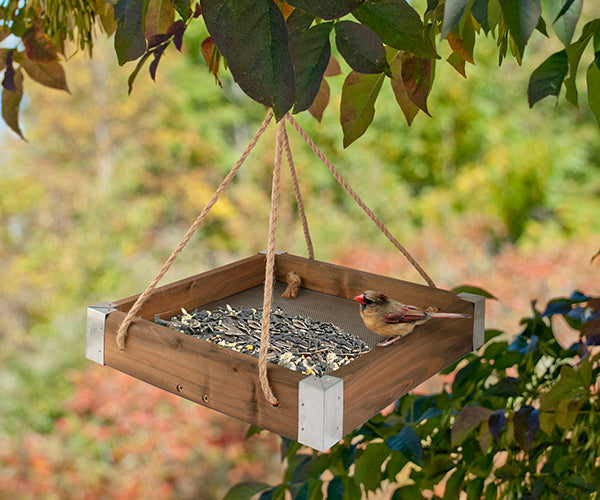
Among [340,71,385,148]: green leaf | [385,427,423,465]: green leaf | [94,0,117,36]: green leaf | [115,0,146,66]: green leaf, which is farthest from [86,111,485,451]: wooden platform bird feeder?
[94,0,117,36]: green leaf

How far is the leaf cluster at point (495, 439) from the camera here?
1048 millimetres

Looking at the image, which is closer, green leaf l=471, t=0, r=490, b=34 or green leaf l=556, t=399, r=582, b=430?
green leaf l=471, t=0, r=490, b=34

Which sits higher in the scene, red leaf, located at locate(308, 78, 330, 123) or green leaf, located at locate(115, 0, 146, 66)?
green leaf, located at locate(115, 0, 146, 66)

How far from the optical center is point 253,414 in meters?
0.85

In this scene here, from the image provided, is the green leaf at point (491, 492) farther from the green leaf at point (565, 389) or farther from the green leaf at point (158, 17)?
the green leaf at point (158, 17)

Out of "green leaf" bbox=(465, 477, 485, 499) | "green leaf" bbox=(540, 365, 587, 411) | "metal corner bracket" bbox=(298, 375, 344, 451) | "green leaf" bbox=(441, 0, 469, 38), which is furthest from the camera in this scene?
"green leaf" bbox=(465, 477, 485, 499)

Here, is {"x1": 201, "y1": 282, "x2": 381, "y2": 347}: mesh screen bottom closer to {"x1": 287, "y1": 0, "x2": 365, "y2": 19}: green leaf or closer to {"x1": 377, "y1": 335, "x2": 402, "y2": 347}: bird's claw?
{"x1": 377, "y1": 335, "x2": 402, "y2": 347}: bird's claw

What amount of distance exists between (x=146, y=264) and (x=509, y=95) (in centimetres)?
323

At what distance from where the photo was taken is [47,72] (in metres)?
1.02

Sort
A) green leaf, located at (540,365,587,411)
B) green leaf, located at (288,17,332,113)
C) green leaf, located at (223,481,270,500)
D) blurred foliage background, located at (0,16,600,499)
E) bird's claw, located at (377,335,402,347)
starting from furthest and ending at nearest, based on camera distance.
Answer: blurred foliage background, located at (0,16,600,499) → green leaf, located at (223,481,270,500) → green leaf, located at (540,365,587,411) → bird's claw, located at (377,335,402,347) → green leaf, located at (288,17,332,113)

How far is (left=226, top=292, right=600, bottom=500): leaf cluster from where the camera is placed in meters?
1.05

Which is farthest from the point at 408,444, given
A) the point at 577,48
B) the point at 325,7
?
the point at 325,7

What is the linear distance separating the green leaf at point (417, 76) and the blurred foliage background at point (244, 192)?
3.97 m

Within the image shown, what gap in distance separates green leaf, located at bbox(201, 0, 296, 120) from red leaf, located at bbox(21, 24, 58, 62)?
63cm
